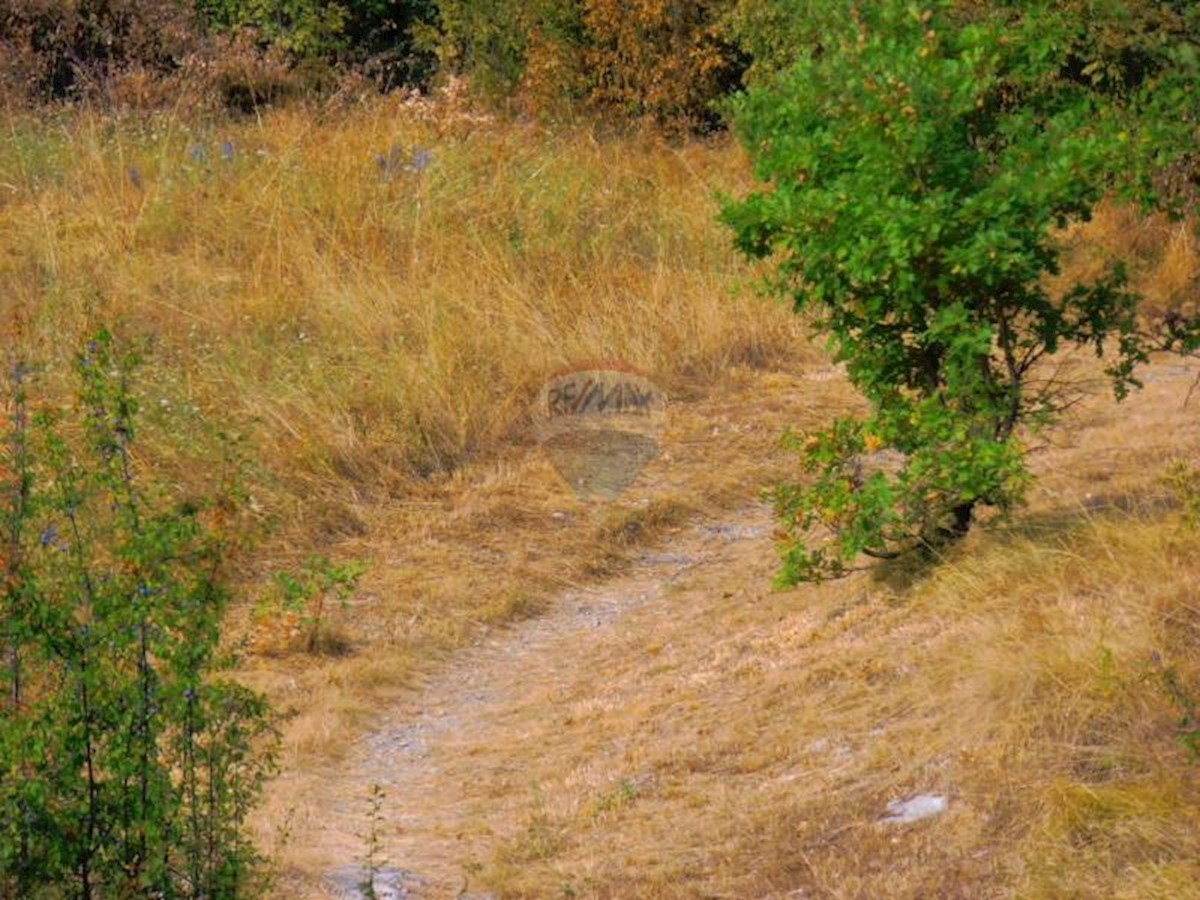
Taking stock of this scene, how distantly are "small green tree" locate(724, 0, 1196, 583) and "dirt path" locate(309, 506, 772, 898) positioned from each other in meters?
1.22

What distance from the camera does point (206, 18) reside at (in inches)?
692

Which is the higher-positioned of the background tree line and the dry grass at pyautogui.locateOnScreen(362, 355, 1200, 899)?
the background tree line

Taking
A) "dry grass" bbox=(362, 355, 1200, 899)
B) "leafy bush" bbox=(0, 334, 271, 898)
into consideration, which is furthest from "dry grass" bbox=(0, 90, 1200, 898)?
"leafy bush" bbox=(0, 334, 271, 898)

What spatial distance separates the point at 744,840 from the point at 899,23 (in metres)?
3.21

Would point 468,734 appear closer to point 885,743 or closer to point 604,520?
point 885,743

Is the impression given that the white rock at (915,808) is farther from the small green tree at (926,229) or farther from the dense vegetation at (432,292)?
the small green tree at (926,229)

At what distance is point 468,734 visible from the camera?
22.0ft

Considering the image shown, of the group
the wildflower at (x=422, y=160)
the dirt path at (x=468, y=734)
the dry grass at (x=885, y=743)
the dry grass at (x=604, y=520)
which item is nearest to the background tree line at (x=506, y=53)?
the dry grass at (x=604, y=520)

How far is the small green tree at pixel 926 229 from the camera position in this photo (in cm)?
624

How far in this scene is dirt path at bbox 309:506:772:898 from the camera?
→ 5.45 metres

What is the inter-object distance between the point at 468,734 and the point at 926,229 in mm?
2396

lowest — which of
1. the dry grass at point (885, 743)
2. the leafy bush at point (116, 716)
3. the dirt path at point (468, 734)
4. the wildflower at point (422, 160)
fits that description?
the dirt path at point (468, 734)

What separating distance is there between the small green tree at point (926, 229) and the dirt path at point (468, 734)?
1219 millimetres

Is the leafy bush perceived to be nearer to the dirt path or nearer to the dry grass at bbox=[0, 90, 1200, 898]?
the dirt path
